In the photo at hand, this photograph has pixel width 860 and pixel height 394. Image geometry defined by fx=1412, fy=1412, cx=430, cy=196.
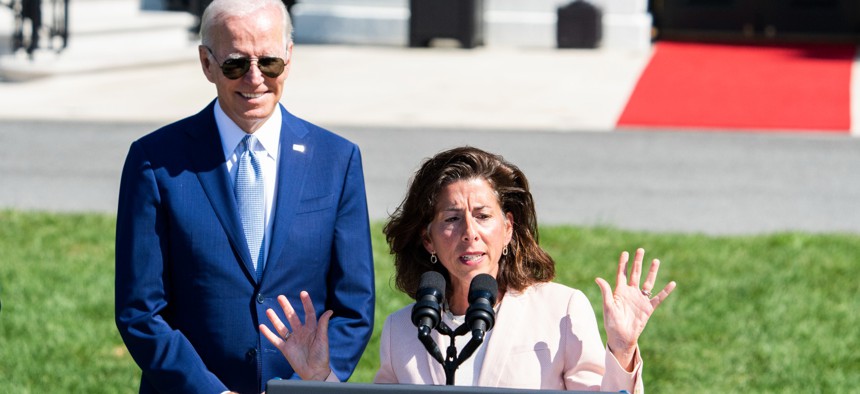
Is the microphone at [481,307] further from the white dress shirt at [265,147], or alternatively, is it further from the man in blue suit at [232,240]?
the white dress shirt at [265,147]

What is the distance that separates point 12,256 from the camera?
10305 millimetres

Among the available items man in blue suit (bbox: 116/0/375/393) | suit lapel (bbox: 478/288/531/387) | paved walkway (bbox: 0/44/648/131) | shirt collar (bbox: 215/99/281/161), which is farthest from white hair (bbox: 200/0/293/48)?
paved walkway (bbox: 0/44/648/131)

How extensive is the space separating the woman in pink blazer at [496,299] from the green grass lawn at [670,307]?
3.62 metres

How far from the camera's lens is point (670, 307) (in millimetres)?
9109

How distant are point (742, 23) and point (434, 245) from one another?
2791 centimetres

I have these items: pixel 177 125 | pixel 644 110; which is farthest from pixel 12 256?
pixel 644 110

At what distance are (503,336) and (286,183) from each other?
77cm

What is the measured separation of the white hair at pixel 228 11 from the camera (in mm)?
3871

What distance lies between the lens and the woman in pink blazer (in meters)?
3.96

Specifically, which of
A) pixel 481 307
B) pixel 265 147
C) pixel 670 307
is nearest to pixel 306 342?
pixel 265 147

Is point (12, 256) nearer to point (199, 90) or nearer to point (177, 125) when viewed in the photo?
point (177, 125)

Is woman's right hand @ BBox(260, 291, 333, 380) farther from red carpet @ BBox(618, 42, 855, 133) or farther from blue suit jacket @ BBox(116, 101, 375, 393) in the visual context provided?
red carpet @ BBox(618, 42, 855, 133)

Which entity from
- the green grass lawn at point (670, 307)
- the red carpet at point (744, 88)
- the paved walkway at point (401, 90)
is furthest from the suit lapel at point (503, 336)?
the red carpet at point (744, 88)

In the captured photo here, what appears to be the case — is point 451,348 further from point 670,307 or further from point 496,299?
point 670,307
